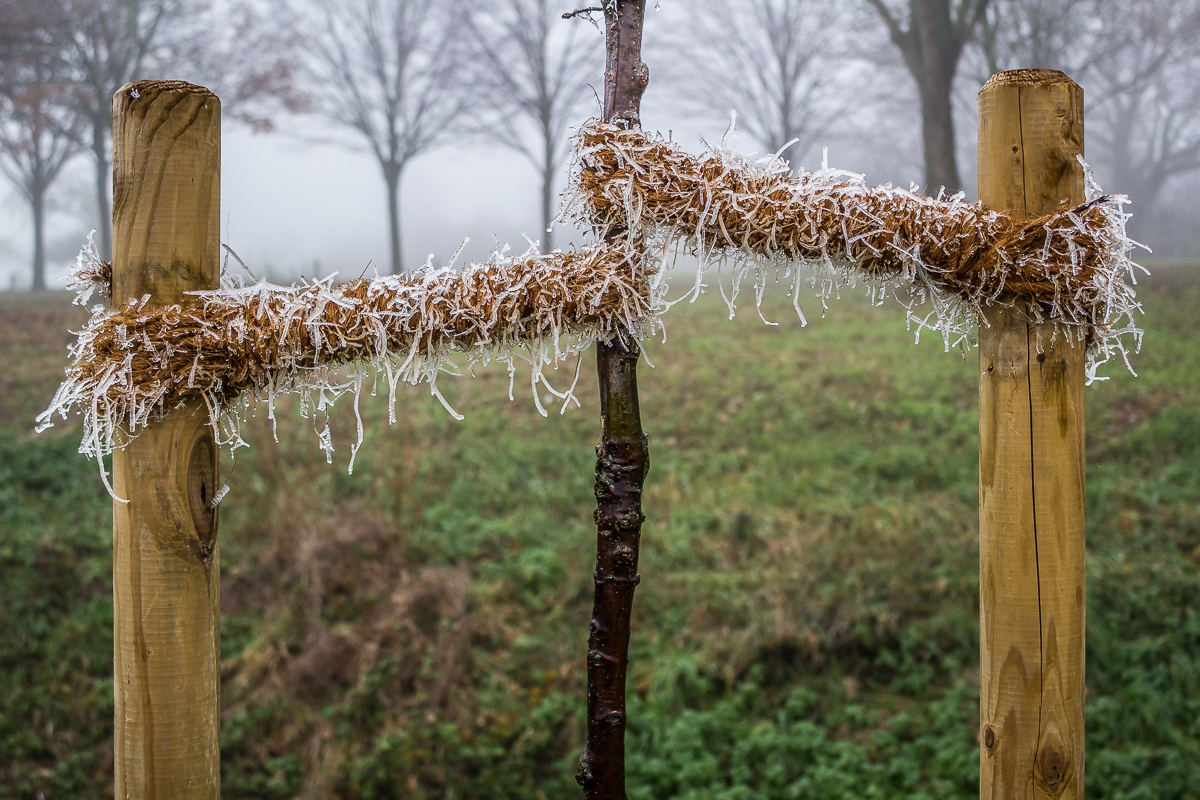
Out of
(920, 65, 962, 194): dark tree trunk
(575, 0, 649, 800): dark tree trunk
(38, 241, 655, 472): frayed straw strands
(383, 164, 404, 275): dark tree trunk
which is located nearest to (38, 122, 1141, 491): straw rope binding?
(38, 241, 655, 472): frayed straw strands

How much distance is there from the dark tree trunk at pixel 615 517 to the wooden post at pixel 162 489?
2.30ft

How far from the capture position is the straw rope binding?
4.28 ft

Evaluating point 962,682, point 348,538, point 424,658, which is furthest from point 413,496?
point 962,682

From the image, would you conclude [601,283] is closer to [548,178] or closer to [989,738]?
[989,738]

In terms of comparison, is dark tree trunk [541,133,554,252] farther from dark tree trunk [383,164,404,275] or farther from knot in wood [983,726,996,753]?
knot in wood [983,726,996,753]

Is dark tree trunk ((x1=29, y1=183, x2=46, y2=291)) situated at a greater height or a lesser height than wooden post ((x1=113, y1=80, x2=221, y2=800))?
greater

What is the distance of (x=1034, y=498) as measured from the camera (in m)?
1.45

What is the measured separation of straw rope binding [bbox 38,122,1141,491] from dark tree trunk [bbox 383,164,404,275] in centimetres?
1105

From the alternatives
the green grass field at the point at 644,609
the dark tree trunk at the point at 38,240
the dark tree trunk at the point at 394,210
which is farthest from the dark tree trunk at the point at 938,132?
the dark tree trunk at the point at 38,240

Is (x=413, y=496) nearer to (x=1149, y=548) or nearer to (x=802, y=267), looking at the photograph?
(x=802, y=267)

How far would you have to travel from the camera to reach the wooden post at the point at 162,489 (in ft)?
4.39

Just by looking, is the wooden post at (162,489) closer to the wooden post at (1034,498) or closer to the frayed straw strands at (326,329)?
the frayed straw strands at (326,329)

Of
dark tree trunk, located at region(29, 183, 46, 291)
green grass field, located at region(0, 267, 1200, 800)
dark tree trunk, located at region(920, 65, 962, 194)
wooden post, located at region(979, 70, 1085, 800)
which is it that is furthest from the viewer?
dark tree trunk, located at region(29, 183, 46, 291)

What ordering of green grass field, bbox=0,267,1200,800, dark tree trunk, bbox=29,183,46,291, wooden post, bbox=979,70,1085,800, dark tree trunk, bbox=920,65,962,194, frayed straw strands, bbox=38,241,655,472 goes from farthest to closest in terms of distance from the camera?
dark tree trunk, bbox=29,183,46,291 < dark tree trunk, bbox=920,65,962,194 < green grass field, bbox=0,267,1200,800 < wooden post, bbox=979,70,1085,800 < frayed straw strands, bbox=38,241,655,472
